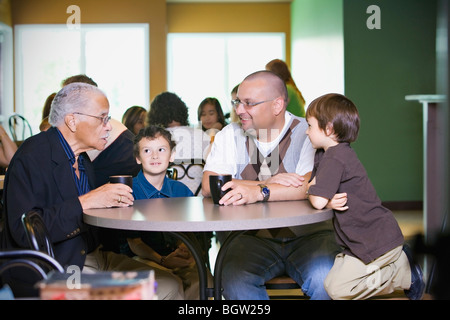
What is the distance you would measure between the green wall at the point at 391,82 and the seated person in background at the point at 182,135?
3.13 metres

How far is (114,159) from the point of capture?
104 inches

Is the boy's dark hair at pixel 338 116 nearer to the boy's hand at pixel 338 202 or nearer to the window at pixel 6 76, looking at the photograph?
the boy's hand at pixel 338 202

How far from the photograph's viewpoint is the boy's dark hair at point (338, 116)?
1888 millimetres

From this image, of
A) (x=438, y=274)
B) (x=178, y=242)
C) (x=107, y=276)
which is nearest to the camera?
(x=438, y=274)

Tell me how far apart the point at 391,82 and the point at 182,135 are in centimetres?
381

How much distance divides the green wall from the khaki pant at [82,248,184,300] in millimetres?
4885

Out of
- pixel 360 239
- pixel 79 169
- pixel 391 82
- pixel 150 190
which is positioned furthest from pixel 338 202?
pixel 391 82

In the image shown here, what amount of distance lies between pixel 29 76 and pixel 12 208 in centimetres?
842

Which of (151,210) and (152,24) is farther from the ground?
(152,24)

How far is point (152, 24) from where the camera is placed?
9430 mm

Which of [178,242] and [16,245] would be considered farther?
[178,242]
